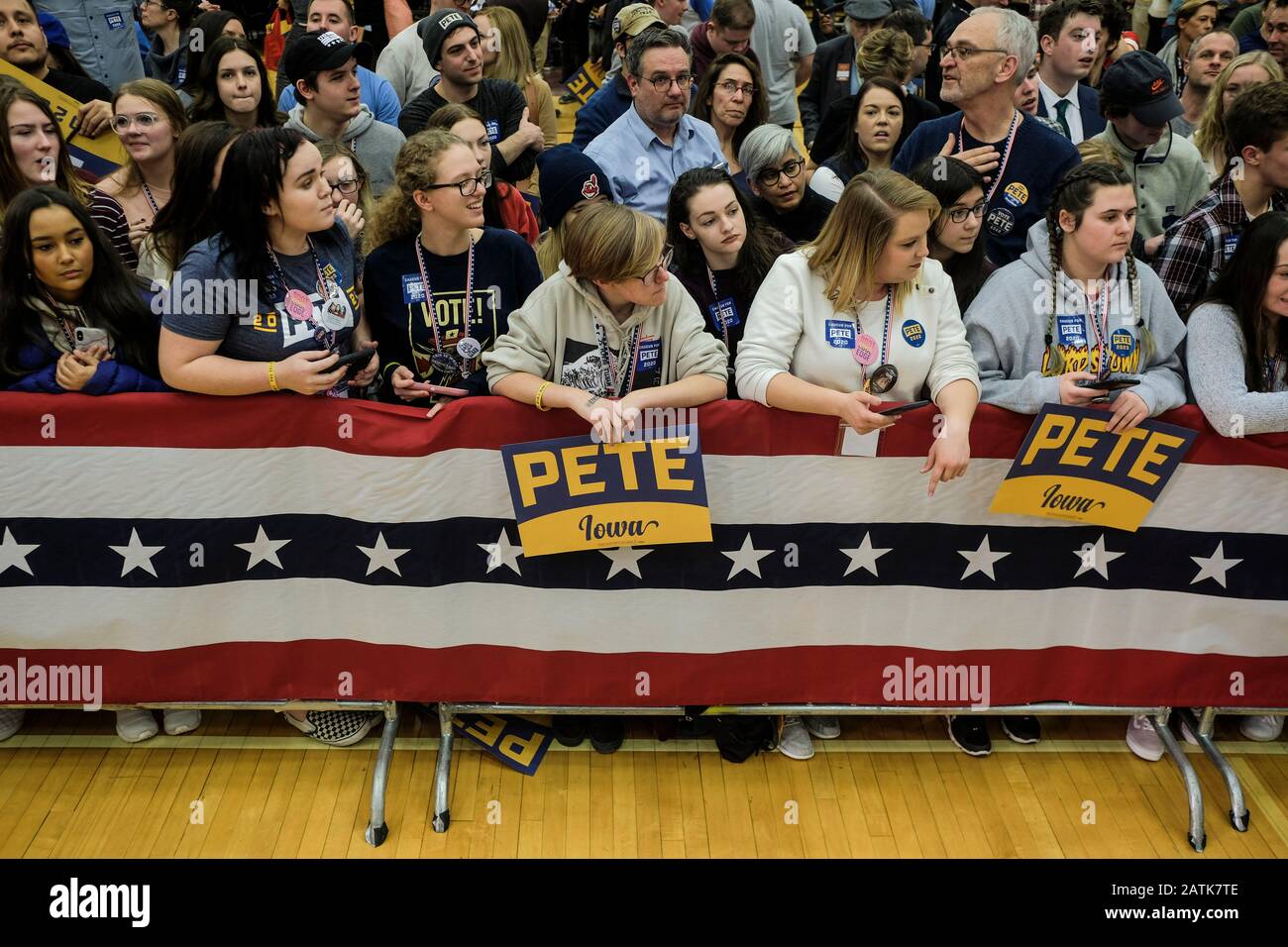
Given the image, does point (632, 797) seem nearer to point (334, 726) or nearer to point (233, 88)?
point (334, 726)

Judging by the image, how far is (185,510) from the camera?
3215 mm

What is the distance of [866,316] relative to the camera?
3338 mm

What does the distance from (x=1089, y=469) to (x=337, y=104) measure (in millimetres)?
3418

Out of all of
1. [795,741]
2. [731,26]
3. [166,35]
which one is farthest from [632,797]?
[166,35]

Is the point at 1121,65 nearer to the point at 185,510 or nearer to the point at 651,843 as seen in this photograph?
the point at 651,843

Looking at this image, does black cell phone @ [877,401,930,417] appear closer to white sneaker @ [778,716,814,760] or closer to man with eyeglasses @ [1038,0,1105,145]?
white sneaker @ [778,716,814,760]

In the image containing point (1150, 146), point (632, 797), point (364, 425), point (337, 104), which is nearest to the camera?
point (364, 425)

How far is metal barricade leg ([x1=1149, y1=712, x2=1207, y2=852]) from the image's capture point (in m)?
3.23

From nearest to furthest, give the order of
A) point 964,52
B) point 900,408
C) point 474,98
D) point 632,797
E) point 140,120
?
point 900,408 → point 632,797 → point 140,120 → point 964,52 → point 474,98

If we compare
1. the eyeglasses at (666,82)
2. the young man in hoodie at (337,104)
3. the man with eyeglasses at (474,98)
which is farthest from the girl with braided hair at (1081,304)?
the young man in hoodie at (337,104)

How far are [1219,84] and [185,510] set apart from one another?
461cm

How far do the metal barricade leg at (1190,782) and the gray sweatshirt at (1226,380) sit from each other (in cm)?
98

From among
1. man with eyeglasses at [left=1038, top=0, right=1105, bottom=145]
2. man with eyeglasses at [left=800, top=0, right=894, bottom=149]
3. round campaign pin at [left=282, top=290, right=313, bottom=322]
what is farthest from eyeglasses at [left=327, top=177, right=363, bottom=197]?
man with eyeglasses at [left=800, top=0, right=894, bottom=149]

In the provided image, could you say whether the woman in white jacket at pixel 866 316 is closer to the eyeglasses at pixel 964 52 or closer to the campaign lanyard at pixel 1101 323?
the campaign lanyard at pixel 1101 323
